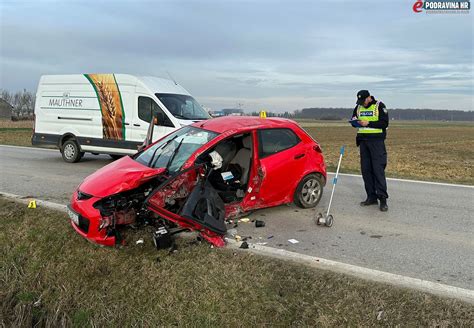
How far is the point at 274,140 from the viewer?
580 centimetres

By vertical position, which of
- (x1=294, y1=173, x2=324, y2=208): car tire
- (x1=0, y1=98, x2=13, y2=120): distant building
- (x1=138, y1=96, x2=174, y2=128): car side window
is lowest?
(x1=294, y1=173, x2=324, y2=208): car tire

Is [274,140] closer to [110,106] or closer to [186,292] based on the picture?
[186,292]

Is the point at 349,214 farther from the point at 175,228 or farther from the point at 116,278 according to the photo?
the point at 116,278

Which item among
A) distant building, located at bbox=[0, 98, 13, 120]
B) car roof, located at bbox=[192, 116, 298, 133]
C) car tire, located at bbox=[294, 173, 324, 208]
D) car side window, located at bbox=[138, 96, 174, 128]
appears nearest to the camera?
car roof, located at bbox=[192, 116, 298, 133]

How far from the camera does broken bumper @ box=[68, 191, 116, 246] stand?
417 cm

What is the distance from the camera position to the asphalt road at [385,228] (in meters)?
4.22

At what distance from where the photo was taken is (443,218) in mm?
5992

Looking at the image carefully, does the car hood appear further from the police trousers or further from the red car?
the police trousers

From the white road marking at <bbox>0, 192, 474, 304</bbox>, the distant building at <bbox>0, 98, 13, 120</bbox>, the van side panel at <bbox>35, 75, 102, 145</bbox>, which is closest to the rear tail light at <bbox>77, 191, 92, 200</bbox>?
the white road marking at <bbox>0, 192, 474, 304</bbox>

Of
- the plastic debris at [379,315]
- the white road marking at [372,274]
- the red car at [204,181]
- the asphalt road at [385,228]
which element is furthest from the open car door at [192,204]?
the plastic debris at [379,315]

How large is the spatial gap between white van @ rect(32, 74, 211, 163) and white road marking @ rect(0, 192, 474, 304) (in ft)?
18.6

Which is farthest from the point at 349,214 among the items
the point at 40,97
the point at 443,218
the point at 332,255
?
the point at 40,97

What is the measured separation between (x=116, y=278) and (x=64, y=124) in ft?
28.2

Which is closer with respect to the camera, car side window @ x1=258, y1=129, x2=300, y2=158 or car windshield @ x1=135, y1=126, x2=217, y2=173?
car windshield @ x1=135, y1=126, x2=217, y2=173
